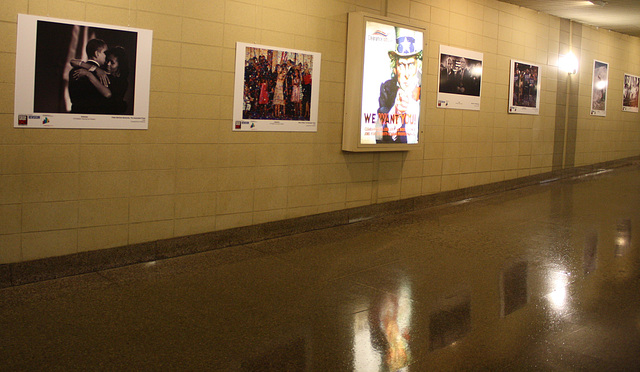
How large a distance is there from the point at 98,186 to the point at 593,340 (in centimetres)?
478

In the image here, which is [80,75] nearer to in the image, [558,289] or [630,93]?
[558,289]

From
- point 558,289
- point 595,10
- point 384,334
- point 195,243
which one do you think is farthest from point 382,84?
point 595,10

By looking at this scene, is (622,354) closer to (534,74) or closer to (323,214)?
(323,214)

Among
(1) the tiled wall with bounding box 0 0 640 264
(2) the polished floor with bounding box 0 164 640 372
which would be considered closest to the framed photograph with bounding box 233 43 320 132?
(1) the tiled wall with bounding box 0 0 640 264

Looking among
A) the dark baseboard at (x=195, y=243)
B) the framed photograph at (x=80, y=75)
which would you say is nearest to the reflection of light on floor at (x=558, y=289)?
the dark baseboard at (x=195, y=243)

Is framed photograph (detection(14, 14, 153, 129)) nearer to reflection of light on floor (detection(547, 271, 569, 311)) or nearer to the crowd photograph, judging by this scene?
the crowd photograph

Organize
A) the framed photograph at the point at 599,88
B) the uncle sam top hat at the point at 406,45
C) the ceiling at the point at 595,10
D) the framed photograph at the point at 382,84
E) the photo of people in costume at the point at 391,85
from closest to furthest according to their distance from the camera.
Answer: the framed photograph at the point at 382,84, the photo of people in costume at the point at 391,85, the uncle sam top hat at the point at 406,45, the ceiling at the point at 595,10, the framed photograph at the point at 599,88

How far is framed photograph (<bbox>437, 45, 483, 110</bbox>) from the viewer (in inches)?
400

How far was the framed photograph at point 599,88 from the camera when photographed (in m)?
14.9

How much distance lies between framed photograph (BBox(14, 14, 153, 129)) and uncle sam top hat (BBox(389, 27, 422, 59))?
4.00m

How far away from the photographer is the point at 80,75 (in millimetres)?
5844

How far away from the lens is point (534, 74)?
1259 centimetres

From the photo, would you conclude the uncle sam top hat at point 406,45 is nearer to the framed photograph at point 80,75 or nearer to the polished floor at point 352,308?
the polished floor at point 352,308

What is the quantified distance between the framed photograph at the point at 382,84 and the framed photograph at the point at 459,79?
96 cm
